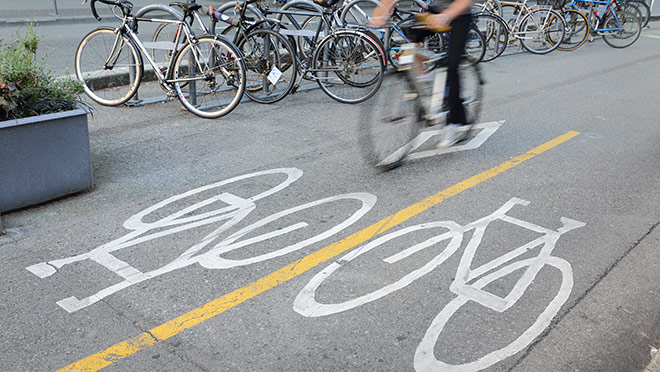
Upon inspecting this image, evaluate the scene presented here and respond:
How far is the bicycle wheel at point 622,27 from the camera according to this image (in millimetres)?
14477

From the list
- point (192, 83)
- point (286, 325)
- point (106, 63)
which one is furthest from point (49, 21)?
point (286, 325)

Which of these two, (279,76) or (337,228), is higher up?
(279,76)

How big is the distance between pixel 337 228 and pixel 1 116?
2504 millimetres

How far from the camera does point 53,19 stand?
1488 cm

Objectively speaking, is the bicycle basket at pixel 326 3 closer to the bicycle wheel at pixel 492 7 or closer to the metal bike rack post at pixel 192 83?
the metal bike rack post at pixel 192 83

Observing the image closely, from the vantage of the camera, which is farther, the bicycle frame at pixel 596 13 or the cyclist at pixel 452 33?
the bicycle frame at pixel 596 13

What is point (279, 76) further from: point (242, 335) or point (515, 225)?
point (242, 335)

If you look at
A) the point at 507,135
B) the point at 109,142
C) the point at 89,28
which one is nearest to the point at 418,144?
the point at 507,135

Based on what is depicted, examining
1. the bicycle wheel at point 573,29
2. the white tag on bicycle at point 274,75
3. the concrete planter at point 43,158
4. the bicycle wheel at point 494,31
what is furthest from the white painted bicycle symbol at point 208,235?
the bicycle wheel at point 573,29

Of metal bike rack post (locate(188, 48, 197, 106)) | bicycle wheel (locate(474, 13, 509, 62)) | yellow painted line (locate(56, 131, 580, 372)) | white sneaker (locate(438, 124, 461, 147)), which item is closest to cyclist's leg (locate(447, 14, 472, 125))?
white sneaker (locate(438, 124, 461, 147))

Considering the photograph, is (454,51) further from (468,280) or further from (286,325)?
(286,325)

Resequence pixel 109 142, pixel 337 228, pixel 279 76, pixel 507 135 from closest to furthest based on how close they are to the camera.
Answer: pixel 337 228 < pixel 109 142 < pixel 507 135 < pixel 279 76

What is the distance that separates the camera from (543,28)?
1312 centimetres

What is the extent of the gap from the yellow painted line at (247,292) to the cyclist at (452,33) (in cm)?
75
